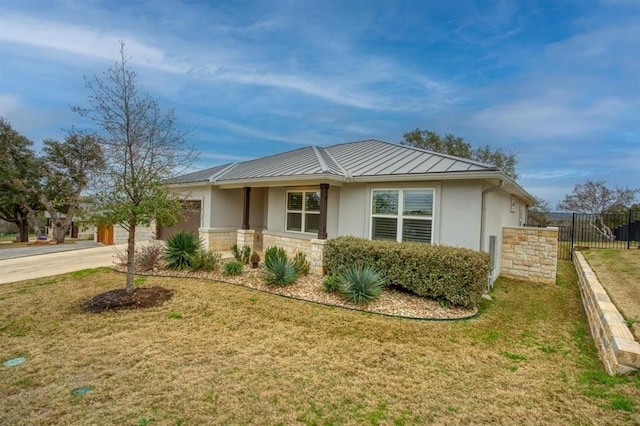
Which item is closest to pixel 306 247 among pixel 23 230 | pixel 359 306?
pixel 359 306

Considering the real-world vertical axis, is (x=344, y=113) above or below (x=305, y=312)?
above

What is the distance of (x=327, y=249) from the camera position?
8.91 m

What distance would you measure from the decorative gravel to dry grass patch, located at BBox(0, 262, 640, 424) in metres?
0.38

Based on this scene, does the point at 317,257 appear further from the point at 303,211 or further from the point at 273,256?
the point at 303,211

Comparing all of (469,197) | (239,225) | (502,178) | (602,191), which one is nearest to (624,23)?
(502,178)

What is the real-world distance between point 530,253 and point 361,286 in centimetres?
708

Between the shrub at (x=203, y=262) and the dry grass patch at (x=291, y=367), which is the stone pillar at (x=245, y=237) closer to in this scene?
the shrub at (x=203, y=262)

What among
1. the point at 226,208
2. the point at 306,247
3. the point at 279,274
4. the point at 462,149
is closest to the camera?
the point at 279,274

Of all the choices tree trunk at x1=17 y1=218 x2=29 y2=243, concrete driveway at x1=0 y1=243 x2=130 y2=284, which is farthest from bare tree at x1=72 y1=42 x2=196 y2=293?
tree trunk at x1=17 y1=218 x2=29 y2=243

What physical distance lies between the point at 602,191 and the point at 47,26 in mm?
36021

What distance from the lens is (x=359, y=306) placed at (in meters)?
6.86

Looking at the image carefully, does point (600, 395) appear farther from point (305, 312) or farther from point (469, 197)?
point (469, 197)

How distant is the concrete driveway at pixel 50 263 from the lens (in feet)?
32.3

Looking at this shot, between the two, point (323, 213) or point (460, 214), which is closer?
point (460, 214)
